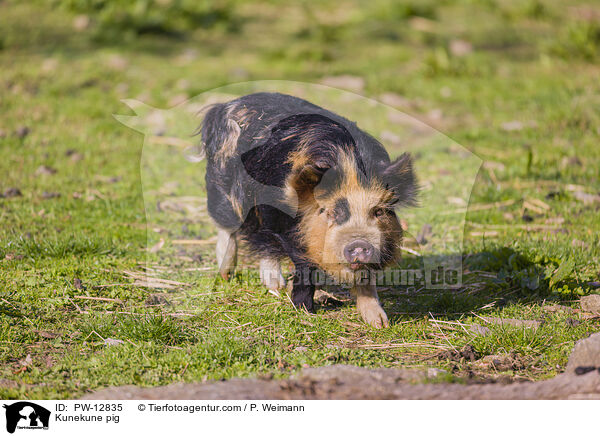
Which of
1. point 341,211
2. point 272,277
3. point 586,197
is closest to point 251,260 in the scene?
point 272,277

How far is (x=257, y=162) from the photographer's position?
4.45m

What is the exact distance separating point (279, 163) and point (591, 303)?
222cm

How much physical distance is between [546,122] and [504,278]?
12.8 feet

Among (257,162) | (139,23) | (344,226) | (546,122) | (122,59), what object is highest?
(139,23)

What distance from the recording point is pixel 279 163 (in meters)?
4.31

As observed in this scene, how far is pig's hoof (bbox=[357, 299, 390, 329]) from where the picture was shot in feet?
14.5

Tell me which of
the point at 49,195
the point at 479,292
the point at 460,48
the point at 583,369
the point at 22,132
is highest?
the point at 460,48

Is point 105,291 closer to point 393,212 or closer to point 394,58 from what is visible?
point 393,212

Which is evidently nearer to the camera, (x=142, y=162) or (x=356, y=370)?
(x=356, y=370)

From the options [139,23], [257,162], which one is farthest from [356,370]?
[139,23]

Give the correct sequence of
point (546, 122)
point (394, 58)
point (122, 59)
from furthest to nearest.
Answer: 1. point (394, 58)
2. point (122, 59)
3. point (546, 122)

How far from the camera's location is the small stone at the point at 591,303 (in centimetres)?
457

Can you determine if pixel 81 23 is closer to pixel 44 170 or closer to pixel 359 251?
pixel 44 170
